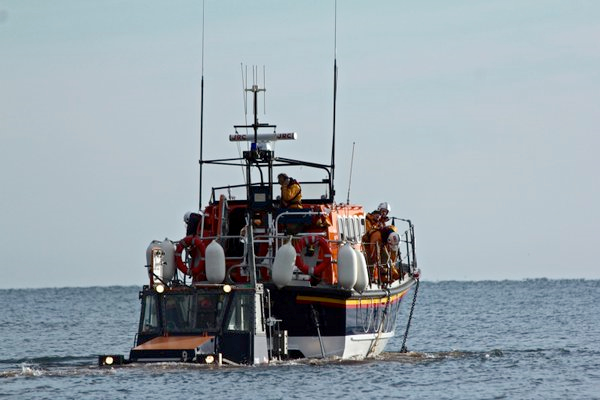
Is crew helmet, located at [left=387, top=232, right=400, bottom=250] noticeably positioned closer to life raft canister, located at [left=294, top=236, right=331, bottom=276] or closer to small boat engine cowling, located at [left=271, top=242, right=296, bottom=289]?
life raft canister, located at [left=294, top=236, right=331, bottom=276]

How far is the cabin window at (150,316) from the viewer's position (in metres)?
27.1

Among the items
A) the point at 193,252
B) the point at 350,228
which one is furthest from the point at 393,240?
the point at 193,252

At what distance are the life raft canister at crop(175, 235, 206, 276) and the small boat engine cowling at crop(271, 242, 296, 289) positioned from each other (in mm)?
1903

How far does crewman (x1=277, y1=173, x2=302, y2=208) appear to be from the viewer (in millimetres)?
28984

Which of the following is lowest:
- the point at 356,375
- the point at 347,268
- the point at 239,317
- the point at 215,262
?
the point at 356,375

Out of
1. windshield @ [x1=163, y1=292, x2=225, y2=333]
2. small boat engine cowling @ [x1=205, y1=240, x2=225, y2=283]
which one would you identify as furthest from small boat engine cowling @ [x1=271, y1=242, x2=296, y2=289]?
windshield @ [x1=163, y1=292, x2=225, y2=333]

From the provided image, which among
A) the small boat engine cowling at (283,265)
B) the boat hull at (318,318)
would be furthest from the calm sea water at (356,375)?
the small boat engine cowling at (283,265)

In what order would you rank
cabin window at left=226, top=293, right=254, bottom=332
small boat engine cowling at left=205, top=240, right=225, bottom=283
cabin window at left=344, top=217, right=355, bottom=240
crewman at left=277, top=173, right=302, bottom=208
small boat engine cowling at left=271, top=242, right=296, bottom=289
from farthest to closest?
cabin window at left=344, top=217, right=355, bottom=240
crewman at left=277, top=173, right=302, bottom=208
small boat engine cowling at left=205, top=240, right=225, bottom=283
small boat engine cowling at left=271, top=242, right=296, bottom=289
cabin window at left=226, top=293, right=254, bottom=332

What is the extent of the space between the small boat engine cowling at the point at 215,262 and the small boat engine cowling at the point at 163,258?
1692 millimetres

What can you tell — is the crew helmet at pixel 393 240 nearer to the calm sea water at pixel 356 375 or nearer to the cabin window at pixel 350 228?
the cabin window at pixel 350 228

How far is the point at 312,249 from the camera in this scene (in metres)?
28.2

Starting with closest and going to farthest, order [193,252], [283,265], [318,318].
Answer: [283,265] < [318,318] < [193,252]

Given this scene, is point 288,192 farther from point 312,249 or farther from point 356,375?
point 356,375

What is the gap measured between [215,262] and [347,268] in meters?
2.48
